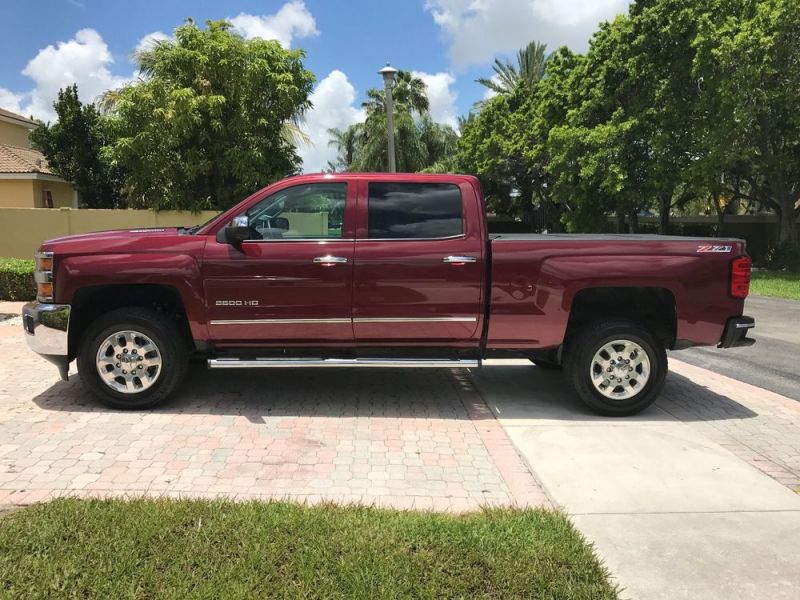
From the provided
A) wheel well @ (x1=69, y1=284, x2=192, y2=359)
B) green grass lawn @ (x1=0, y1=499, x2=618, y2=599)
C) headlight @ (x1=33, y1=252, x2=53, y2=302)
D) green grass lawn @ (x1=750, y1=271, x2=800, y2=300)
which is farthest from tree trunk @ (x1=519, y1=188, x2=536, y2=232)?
green grass lawn @ (x1=0, y1=499, x2=618, y2=599)

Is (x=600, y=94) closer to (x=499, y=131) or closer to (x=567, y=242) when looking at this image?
(x=499, y=131)

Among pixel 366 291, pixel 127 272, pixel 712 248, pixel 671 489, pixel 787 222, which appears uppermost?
pixel 787 222

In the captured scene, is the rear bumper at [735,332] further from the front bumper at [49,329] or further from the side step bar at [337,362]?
the front bumper at [49,329]

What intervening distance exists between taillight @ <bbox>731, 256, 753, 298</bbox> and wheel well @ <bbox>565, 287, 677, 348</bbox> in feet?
1.67

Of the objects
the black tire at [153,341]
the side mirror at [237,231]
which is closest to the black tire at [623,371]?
the side mirror at [237,231]

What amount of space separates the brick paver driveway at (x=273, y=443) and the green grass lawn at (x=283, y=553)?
14.1 inches

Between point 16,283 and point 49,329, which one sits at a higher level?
point 49,329

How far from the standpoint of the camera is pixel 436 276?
5.27 m

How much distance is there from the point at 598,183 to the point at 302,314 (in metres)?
22.1

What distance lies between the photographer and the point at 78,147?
22719 mm

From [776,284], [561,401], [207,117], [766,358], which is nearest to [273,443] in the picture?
[561,401]

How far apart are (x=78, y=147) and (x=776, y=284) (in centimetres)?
2336

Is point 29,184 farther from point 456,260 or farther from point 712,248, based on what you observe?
point 712,248

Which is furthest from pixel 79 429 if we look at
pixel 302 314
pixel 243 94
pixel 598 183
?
pixel 598 183
